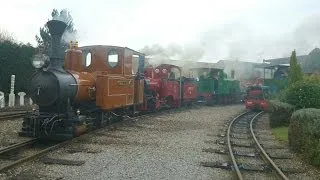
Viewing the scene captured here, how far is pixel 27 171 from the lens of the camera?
7383 mm

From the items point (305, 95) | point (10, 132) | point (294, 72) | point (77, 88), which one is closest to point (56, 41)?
point (77, 88)

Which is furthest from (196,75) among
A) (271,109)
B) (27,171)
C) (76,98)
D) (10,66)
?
(27,171)

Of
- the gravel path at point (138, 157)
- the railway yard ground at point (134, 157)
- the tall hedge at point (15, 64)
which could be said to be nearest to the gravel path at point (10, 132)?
the railway yard ground at point (134, 157)

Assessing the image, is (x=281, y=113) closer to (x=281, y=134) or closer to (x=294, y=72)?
(x=281, y=134)

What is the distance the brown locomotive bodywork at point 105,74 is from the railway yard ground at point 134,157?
1.02 meters

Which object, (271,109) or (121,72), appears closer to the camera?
(121,72)

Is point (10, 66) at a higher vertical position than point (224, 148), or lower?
higher

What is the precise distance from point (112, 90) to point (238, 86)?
25026mm

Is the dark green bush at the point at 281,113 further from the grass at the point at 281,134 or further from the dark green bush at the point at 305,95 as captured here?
the dark green bush at the point at 305,95

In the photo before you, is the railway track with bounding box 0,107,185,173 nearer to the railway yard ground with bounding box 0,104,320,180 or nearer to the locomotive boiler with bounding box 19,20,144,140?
the railway yard ground with bounding box 0,104,320,180

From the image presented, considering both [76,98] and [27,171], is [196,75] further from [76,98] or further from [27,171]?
[27,171]

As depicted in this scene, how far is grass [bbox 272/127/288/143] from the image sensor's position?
43.1 ft

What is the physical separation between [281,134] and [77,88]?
681 cm

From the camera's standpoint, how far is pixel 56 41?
10.6 metres
